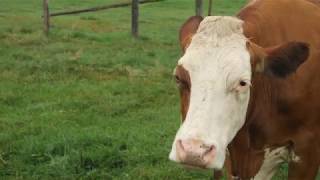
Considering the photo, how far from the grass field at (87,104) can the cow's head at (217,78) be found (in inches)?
88.6

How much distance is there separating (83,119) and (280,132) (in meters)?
3.50

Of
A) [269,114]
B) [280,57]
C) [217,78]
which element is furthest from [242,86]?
[269,114]

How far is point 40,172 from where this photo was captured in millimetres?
5859

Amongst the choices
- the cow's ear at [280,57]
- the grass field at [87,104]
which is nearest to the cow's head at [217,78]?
the cow's ear at [280,57]

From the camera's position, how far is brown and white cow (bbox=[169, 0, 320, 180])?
3416 millimetres

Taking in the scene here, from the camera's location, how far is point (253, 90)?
3.95 metres

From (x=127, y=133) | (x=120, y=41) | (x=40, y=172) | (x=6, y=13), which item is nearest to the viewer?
(x=40, y=172)

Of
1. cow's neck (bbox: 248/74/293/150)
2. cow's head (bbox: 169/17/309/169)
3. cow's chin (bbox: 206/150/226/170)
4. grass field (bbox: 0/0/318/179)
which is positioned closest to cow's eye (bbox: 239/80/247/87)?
cow's head (bbox: 169/17/309/169)

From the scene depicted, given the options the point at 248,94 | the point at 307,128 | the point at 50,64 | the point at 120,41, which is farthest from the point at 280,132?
the point at 120,41

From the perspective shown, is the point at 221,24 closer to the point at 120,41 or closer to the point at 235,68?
the point at 235,68

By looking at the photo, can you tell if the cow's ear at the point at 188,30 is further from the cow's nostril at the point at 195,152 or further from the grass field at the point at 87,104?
the grass field at the point at 87,104

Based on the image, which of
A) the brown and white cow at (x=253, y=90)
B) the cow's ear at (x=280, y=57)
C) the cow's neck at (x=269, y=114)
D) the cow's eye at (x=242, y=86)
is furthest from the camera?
the cow's neck at (x=269, y=114)

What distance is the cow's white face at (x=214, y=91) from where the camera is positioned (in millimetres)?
3304

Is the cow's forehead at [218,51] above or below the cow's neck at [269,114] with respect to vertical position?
above
